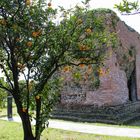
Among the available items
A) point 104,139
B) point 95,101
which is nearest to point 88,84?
point 95,101

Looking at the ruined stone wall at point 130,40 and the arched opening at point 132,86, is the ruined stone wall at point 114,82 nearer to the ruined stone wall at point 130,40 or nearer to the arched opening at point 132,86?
the ruined stone wall at point 130,40

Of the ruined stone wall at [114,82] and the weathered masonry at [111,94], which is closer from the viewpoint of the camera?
the weathered masonry at [111,94]

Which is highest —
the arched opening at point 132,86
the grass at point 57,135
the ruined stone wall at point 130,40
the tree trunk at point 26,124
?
the ruined stone wall at point 130,40

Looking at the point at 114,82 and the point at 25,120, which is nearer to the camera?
the point at 25,120

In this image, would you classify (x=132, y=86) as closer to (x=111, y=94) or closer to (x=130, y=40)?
(x=130, y=40)

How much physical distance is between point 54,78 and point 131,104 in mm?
11452

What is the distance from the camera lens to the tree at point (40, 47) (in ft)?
24.6

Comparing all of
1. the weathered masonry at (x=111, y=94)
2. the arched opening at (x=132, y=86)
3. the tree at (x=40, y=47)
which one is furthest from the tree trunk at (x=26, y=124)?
the arched opening at (x=132, y=86)

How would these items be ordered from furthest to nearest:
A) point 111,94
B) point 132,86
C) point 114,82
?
point 132,86, point 114,82, point 111,94

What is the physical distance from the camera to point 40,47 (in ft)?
25.5

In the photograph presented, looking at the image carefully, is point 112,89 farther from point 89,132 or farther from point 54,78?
point 54,78

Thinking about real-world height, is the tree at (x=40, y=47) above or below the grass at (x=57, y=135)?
above

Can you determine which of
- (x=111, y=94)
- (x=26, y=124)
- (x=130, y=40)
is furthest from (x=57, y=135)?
(x=130, y=40)

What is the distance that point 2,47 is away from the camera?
26.5 ft
